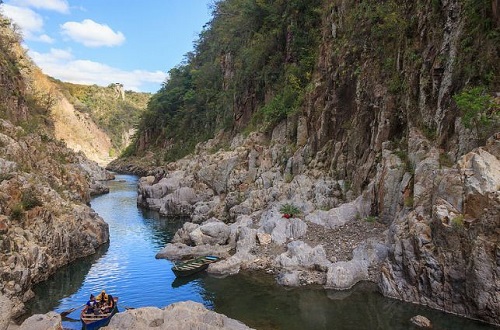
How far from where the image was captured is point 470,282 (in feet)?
58.7

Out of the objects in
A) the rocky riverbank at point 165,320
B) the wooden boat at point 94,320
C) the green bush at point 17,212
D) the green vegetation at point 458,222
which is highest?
the green vegetation at point 458,222

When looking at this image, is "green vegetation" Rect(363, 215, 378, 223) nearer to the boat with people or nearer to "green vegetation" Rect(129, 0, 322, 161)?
the boat with people

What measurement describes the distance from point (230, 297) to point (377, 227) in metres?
10.4

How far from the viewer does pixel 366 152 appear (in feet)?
104

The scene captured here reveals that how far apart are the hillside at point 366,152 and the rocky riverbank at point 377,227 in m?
0.08

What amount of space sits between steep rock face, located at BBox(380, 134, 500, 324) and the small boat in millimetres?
10617

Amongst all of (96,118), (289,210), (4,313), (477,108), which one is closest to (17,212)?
(4,313)

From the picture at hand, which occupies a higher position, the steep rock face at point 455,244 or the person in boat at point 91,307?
the steep rock face at point 455,244

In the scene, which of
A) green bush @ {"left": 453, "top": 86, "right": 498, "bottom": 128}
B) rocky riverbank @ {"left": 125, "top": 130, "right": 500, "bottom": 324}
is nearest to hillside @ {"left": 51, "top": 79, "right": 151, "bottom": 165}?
rocky riverbank @ {"left": 125, "top": 130, "right": 500, "bottom": 324}

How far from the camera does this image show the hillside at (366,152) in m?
19.1

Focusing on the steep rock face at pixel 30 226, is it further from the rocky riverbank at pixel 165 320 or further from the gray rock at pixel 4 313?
the rocky riverbank at pixel 165 320

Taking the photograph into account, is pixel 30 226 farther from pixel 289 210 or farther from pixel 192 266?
pixel 289 210

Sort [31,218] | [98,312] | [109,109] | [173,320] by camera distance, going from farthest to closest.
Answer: [109,109], [31,218], [98,312], [173,320]

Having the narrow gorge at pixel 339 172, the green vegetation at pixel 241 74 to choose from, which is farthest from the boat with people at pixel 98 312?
the green vegetation at pixel 241 74
